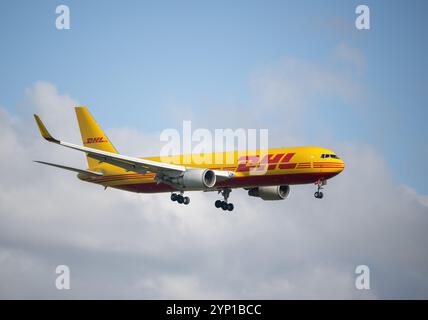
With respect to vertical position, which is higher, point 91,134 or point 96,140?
point 91,134

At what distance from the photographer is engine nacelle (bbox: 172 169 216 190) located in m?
79.9

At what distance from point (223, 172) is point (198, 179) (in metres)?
2.69

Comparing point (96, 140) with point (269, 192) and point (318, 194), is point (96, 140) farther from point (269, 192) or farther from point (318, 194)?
point (318, 194)

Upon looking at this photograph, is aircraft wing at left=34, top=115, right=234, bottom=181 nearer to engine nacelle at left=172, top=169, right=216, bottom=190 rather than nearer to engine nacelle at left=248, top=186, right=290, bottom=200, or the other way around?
engine nacelle at left=172, top=169, right=216, bottom=190

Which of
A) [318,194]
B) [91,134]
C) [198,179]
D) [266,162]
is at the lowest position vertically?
[318,194]

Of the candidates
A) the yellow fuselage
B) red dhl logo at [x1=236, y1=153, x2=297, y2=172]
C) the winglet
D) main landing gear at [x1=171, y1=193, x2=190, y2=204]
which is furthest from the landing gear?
the winglet

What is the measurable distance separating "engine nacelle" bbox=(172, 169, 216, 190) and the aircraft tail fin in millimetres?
14513

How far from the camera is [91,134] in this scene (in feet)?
310

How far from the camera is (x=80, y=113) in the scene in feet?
314

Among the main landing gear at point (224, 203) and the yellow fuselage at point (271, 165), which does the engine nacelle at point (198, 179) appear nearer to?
the yellow fuselage at point (271, 165)

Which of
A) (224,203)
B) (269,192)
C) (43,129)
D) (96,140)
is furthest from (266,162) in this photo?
(96,140)
